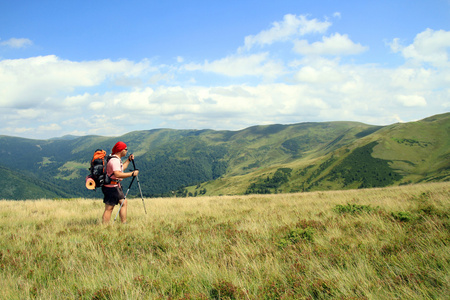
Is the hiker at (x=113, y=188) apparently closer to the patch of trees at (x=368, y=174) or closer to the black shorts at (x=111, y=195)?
the black shorts at (x=111, y=195)

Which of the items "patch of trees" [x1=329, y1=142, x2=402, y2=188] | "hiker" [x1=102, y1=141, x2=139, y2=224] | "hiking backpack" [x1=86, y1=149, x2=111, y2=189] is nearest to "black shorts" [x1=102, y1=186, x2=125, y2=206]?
"hiker" [x1=102, y1=141, x2=139, y2=224]

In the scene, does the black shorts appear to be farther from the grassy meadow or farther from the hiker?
the grassy meadow

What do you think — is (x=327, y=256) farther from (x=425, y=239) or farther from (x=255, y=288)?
(x=425, y=239)

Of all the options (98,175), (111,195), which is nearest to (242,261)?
(111,195)

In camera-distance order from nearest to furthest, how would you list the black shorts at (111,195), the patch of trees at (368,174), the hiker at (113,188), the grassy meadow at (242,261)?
1. the grassy meadow at (242,261)
2. the hiker at (113,188)
3. the black shorts at (111,195)
4. the patch of trees at (368,174)

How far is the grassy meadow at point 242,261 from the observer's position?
338 cm

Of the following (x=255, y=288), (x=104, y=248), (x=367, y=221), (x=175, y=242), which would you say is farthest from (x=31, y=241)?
(x=367, y=221)

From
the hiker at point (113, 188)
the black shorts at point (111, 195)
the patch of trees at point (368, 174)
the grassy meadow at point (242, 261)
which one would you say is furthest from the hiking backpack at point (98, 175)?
the patch of trees at point (368, 174)

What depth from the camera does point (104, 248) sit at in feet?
18.5

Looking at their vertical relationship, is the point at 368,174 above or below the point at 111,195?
below

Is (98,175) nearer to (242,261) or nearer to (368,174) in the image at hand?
(242,261)

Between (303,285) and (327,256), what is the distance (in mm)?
1157

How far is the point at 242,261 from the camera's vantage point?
14.3ft

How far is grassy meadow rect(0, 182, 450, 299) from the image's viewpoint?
133 inches
